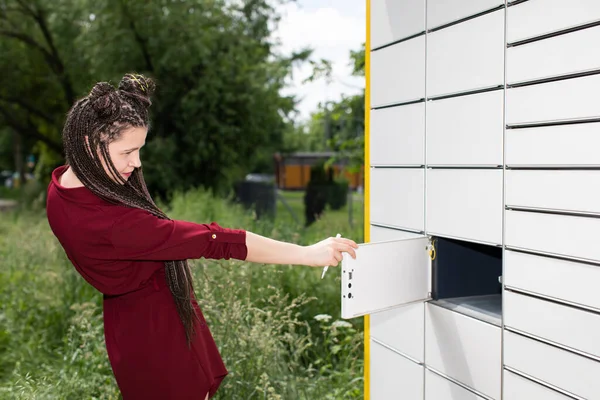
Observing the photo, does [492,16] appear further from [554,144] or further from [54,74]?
[54,74]

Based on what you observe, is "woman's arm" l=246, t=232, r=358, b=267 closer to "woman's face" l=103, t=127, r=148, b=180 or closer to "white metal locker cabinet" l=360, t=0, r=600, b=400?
"white metal locker cabinet" l=360, t=0, r=600, b=400

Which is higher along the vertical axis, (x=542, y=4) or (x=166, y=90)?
(x=166, y=90)

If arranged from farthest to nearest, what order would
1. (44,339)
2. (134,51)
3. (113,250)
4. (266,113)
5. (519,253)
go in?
(266,113) < (134,51) < (44,339) < (519,253) < (113,250)

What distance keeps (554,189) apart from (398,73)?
1.17 meters

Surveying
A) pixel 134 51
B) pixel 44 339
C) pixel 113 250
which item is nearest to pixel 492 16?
pixel 113 250

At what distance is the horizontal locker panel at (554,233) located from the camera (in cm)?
215

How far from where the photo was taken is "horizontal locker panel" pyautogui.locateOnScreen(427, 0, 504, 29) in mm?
2605

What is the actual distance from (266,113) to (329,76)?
714 centimetres

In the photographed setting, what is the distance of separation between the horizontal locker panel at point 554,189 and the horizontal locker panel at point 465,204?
0.29ft

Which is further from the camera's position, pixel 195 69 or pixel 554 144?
pixel 195 69

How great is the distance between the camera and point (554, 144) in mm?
2283

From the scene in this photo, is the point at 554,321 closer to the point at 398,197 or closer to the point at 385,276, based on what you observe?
the point at 385,276

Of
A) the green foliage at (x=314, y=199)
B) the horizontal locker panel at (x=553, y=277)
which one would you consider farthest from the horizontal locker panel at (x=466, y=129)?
the green foliage at (x=314, y=199)

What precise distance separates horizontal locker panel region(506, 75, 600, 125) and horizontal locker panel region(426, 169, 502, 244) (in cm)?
26
